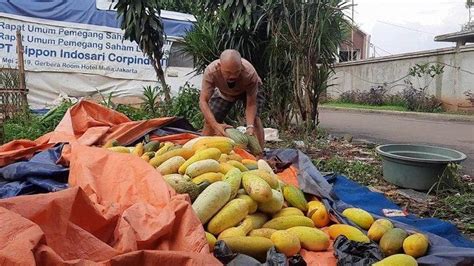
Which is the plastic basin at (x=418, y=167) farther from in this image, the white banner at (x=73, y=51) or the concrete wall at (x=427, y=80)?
the concrete wall at (x=427, y=80)

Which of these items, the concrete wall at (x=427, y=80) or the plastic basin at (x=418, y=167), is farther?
the concrete wall at (x=427, y=80)

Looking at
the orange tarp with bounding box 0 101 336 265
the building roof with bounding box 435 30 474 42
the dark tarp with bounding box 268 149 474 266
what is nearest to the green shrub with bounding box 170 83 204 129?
the dark tarp with bounding box 268 149 474 266

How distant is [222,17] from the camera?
311 inches

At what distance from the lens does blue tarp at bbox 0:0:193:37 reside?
9.28m

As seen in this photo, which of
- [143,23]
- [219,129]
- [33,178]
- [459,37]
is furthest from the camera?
[459,37]

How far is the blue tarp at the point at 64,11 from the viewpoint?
9.28 meters

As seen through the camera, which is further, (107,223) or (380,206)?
(380,206)

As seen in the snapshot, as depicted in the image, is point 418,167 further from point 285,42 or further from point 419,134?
point 419,134

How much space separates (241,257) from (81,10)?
939 cm

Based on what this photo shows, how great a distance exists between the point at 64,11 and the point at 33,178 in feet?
25.9

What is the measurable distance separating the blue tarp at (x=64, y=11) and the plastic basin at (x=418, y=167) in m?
6.58

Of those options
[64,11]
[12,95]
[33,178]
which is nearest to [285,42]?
[12,95]

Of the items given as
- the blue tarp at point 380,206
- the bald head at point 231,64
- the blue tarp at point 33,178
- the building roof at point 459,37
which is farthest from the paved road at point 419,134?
the building roof at point 459,37

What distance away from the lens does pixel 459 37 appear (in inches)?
663
